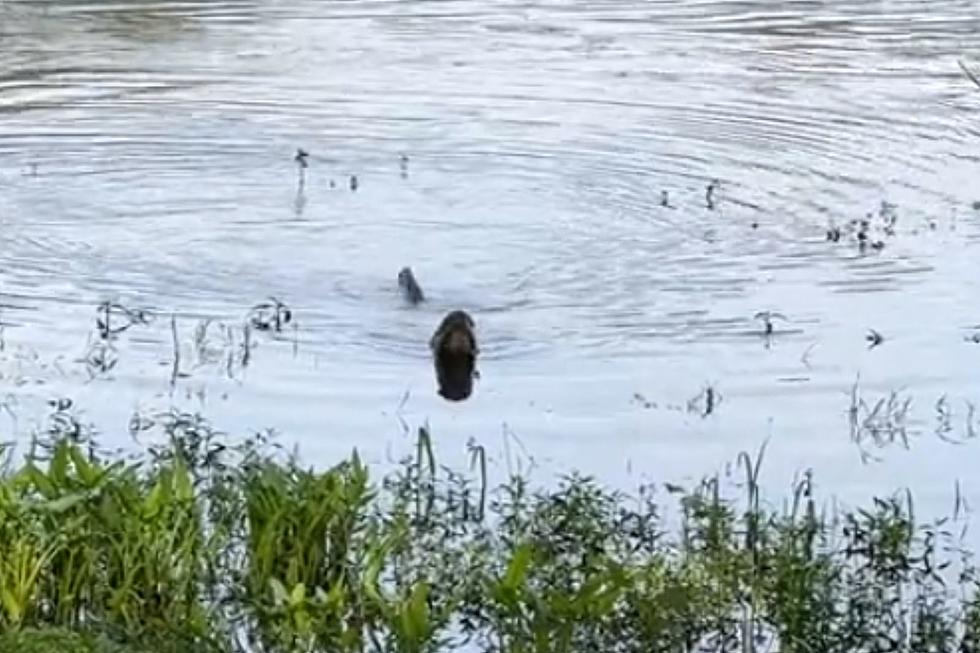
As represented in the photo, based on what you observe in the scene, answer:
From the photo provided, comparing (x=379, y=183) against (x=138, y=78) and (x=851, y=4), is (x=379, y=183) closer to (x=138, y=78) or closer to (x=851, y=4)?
(x=138, y=78)

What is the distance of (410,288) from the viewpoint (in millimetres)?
10836

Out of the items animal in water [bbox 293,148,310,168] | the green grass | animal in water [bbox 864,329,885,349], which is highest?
animal in water [bbox 293,148,310,168]

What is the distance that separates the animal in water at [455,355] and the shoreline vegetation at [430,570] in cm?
168

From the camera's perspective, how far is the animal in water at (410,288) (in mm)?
10820

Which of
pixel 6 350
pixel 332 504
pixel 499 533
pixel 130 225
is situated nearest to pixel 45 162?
pixel 130 225

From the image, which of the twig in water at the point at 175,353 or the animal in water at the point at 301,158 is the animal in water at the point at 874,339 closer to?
the twig in water at the point at 175,353

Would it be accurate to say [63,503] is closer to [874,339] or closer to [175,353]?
[175,353]

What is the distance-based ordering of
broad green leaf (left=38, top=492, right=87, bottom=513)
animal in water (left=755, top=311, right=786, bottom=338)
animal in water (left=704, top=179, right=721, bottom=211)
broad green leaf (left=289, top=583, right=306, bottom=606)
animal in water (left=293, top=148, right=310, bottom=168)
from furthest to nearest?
1. animal in water (left=293, top=148, right=310, bottom=168)
2. animal in water (left=704, top=179, right=721, bottom=211)
3. animal in water (left=755, top=311, right=786, bottom=338)
4. broad green leaf (left=38, top=492, right=87, bottom=513)
5. broad green leaf (left=289, top=583, right=306, bottom=606)

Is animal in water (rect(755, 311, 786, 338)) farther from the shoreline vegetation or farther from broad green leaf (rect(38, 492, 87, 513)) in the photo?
broad green leaf (rect(38, 492, 87, 513))

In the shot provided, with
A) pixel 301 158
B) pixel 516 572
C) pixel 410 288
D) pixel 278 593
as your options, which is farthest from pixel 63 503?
pixel 301 158

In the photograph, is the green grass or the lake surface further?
the lake surface

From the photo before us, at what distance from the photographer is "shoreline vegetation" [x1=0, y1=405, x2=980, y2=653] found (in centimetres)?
593

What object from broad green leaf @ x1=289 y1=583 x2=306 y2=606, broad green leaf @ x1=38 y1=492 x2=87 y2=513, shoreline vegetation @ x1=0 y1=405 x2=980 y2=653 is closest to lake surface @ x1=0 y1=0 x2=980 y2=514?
shoreline vegetation @ x1=0 y1=405 x2=980 y2=653

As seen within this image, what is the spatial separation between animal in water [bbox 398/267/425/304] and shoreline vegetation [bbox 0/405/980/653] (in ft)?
9.86
